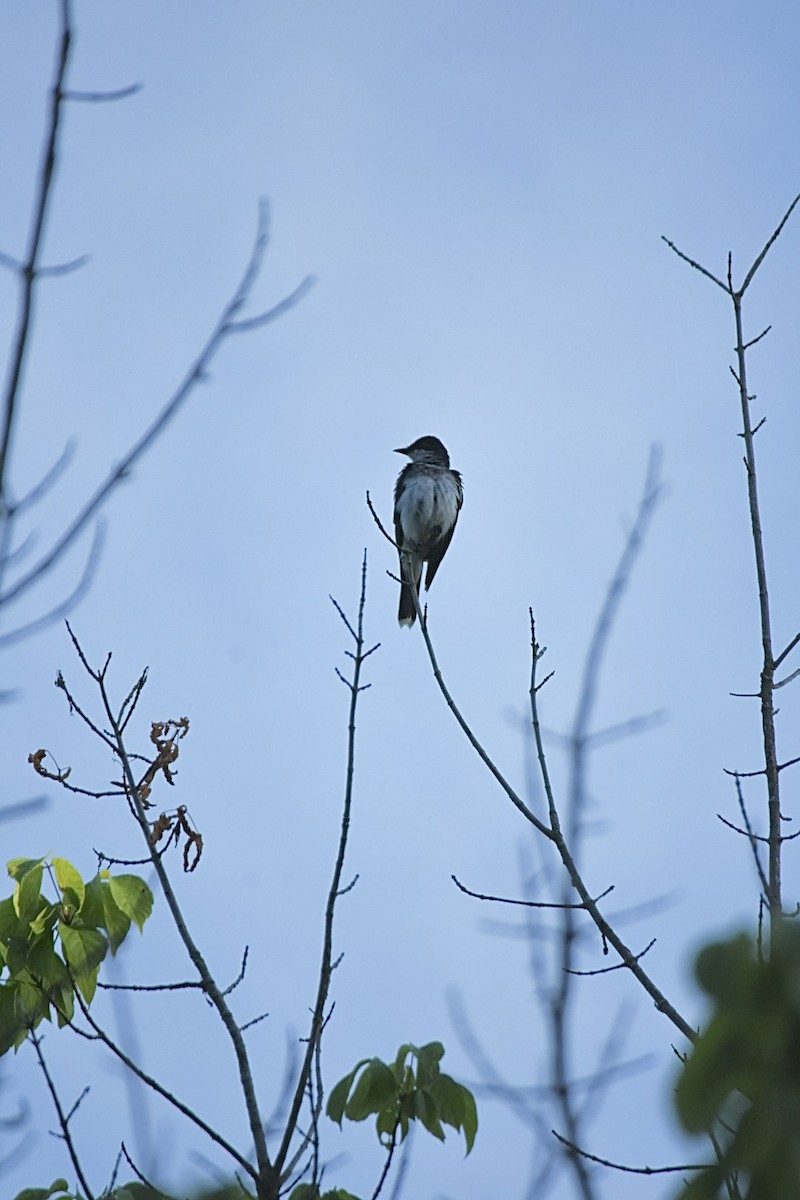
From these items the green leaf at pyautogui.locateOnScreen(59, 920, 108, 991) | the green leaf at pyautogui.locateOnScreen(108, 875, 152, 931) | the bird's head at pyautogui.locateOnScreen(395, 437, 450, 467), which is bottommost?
the green leaf at pyautogui.locateOnScreen(59, 920, 108, 991)

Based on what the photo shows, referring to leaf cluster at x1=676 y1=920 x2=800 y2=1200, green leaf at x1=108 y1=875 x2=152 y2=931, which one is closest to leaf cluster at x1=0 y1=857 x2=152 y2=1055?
green leaf at x1=108 y1=875 x2=152 y2=931

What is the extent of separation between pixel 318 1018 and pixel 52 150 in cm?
244

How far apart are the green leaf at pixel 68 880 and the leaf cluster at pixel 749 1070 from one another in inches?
95.1

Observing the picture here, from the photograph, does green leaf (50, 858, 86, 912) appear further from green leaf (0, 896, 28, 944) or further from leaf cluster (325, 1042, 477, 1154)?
leaf cluster (325, 1042, 477, 1154)

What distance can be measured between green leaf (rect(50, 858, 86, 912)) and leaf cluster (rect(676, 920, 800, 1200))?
7.93ft

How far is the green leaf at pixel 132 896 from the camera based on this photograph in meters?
3.52

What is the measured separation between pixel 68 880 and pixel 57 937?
0.16 meters

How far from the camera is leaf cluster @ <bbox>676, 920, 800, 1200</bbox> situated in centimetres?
128

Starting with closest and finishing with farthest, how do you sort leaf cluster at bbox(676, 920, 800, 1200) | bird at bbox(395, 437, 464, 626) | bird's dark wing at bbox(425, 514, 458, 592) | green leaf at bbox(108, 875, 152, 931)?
leaf cluster at bbox(676, 920, 800, 1200)
green leaf at bbox(108, 875, 152, 931)
bird at bbox(395, 437, 464, 626)
bird's dark wing at bbox(425, 514, 458, 592)

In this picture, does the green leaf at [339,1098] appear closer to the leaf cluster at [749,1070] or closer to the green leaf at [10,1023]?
the green leaf at [10,1023]

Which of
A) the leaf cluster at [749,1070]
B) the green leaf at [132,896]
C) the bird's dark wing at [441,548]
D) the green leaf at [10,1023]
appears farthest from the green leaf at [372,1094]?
the bird's dark wing at [441,548]

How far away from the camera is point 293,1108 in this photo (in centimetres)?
333

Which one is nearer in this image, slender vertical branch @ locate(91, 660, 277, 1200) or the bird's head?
slender vertical branch @ locate(91, 660, 277, 1200)

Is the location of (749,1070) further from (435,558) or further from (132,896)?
(435,558)
